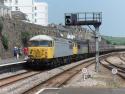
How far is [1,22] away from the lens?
59.3 meters

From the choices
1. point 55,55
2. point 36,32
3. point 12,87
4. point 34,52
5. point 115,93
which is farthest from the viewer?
point 36,32

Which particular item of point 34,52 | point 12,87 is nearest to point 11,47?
point 34,52

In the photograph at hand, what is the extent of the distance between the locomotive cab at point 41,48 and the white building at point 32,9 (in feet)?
381

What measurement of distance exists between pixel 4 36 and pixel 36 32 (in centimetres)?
1813

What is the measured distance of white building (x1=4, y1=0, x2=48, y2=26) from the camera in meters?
161

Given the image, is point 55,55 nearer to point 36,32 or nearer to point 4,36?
point 4,36

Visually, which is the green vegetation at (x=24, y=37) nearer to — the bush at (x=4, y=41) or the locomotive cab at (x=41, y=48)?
the bush at (x=4, y=41)

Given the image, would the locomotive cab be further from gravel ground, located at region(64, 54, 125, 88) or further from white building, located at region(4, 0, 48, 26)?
white building, located at region(4, 0, 48, 26)

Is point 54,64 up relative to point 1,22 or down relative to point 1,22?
down

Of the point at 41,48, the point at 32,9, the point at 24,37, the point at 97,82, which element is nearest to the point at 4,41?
the point at 24,37

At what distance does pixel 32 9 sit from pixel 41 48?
413 ft

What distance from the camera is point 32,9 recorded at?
166375 millimetres

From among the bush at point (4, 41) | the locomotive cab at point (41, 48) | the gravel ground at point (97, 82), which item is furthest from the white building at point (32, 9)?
the gravel ground at point (97, 82)

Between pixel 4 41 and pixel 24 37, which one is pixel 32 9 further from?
pixel 4 41
